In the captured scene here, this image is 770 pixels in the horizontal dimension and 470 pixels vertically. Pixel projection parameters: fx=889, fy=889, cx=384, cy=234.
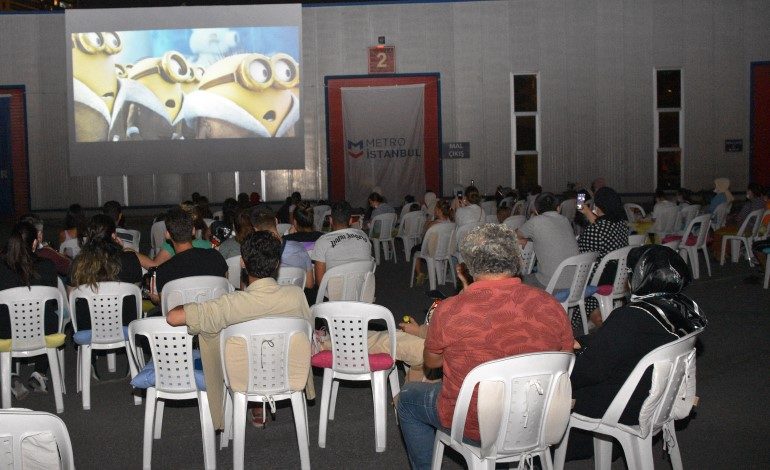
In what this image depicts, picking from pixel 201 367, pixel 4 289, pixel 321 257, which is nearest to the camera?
pixel 201 367

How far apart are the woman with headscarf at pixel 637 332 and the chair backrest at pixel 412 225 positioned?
8233mm

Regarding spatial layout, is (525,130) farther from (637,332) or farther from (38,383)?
(637,332)

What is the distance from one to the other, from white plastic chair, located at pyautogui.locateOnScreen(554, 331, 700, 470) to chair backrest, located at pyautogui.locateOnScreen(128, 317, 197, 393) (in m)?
1.84

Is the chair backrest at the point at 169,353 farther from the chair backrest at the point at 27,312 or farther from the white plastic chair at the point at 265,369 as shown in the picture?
the chair backrest at the point at 27,312

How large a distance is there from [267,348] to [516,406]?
1311 millimetres

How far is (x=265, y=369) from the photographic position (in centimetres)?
404

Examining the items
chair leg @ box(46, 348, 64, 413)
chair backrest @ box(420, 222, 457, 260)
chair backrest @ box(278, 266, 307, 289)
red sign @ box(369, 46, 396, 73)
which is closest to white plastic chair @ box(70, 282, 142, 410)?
chair leg @ box(46, 348, 64, 413)

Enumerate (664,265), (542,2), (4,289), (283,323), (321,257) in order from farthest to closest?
(542,2), (321,257), (4,289), (283,323), (664,265)

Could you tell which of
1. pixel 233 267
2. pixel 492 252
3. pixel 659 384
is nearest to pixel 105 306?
pixel 233 267

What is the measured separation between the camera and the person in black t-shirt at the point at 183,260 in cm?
548

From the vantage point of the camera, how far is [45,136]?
1869cm

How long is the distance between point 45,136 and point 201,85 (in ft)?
13.4

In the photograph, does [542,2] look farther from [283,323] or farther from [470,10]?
[283,323]

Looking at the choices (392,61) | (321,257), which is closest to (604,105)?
(392,61)
